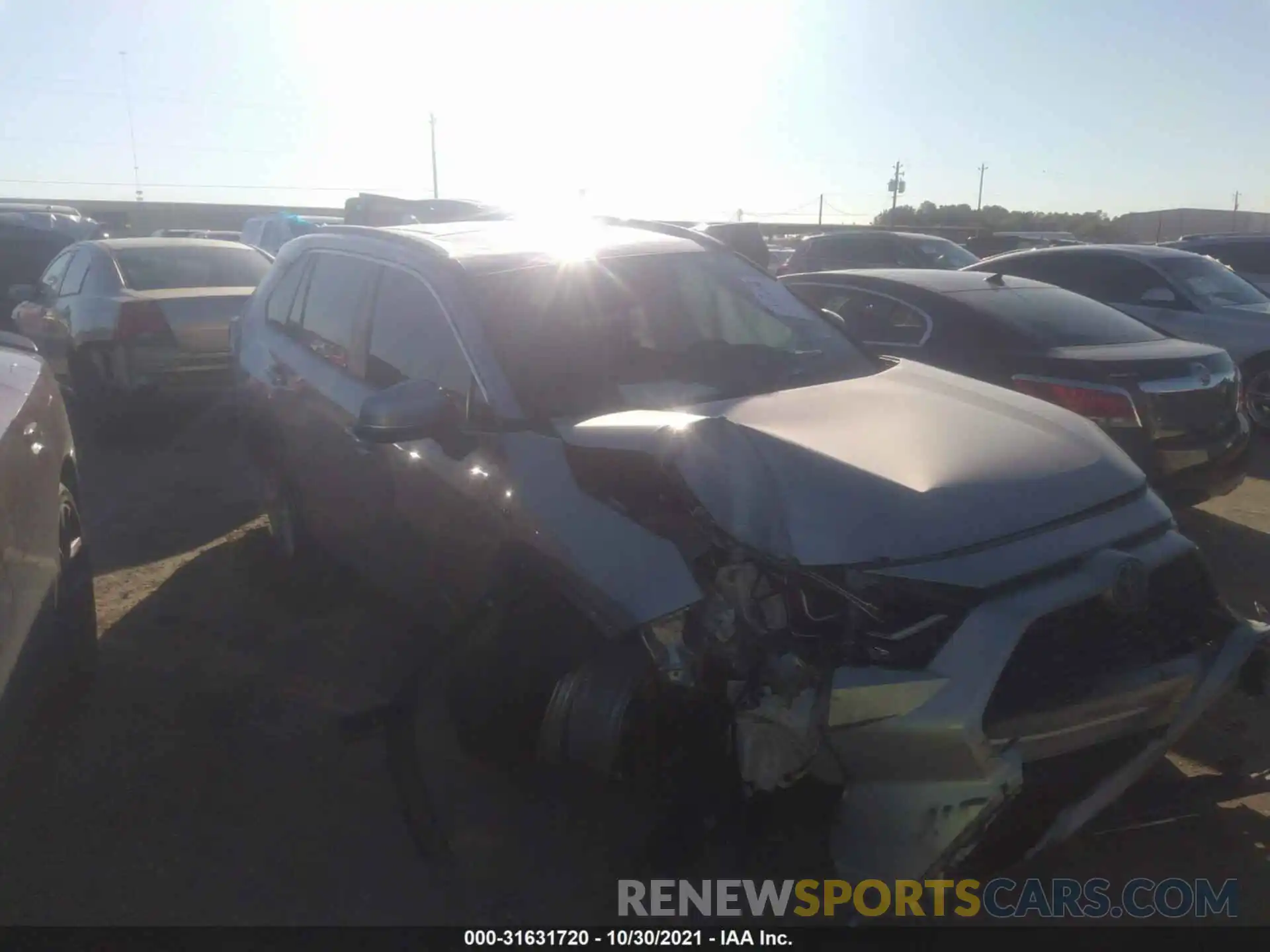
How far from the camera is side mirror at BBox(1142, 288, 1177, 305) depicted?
358 inches

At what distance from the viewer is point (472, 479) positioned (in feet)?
11.3

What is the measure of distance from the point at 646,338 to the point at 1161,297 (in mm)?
7001

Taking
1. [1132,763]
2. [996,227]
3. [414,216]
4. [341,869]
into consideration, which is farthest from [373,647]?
[996,227]

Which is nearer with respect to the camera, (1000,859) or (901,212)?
(1000,859)

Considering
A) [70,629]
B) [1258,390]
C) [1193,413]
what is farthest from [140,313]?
[1258,390]

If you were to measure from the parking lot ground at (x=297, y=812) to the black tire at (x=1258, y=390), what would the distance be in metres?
4.78

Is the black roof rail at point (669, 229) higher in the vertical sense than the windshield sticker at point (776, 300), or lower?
higher

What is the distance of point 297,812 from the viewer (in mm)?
3471

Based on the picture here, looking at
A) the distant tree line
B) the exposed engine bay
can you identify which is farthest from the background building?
the exposed engine bay

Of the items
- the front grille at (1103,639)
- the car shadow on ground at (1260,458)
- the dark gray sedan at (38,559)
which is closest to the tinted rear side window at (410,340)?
the dark gray sedan at (38,559)

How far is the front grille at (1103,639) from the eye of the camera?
2568mm

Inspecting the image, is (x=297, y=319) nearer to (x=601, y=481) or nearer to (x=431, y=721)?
(x=431, y=721)

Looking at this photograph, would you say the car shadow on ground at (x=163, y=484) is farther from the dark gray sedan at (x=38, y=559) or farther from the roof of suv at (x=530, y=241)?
the roof of suv at (x=530, y=241)

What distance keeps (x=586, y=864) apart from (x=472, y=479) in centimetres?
124
